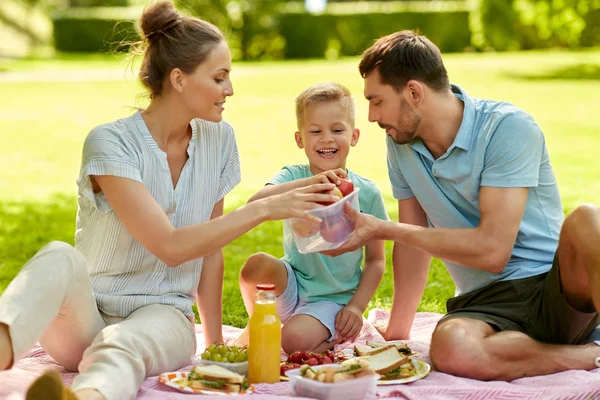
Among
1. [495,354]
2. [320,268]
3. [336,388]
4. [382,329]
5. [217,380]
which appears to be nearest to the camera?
[336,388]

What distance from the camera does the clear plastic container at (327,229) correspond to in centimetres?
356

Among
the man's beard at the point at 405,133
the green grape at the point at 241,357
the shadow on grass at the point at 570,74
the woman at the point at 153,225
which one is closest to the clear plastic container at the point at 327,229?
the woman at the point at 153,225

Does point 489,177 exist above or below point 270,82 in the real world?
above

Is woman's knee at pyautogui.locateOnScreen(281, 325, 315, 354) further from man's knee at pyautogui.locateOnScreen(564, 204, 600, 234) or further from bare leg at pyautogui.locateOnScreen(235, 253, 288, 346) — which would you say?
Result: man's knee at pyautogui.locateOnScreen(564, 204, 600, 234)

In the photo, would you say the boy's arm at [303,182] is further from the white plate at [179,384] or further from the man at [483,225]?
the white plate at [179,384]

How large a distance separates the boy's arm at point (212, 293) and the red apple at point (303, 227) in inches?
18.2

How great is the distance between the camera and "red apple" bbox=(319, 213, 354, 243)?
3.58 meters

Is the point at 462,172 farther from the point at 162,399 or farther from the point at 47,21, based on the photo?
the point at 47,21

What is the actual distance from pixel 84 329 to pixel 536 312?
182 cm

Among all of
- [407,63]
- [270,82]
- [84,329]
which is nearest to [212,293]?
→ [84,329]

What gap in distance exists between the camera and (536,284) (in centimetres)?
378

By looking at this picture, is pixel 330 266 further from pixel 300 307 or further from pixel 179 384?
pixel 179 384

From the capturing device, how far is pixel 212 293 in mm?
4031

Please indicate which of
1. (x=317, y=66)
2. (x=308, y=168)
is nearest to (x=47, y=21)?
(x=317, y=66)
